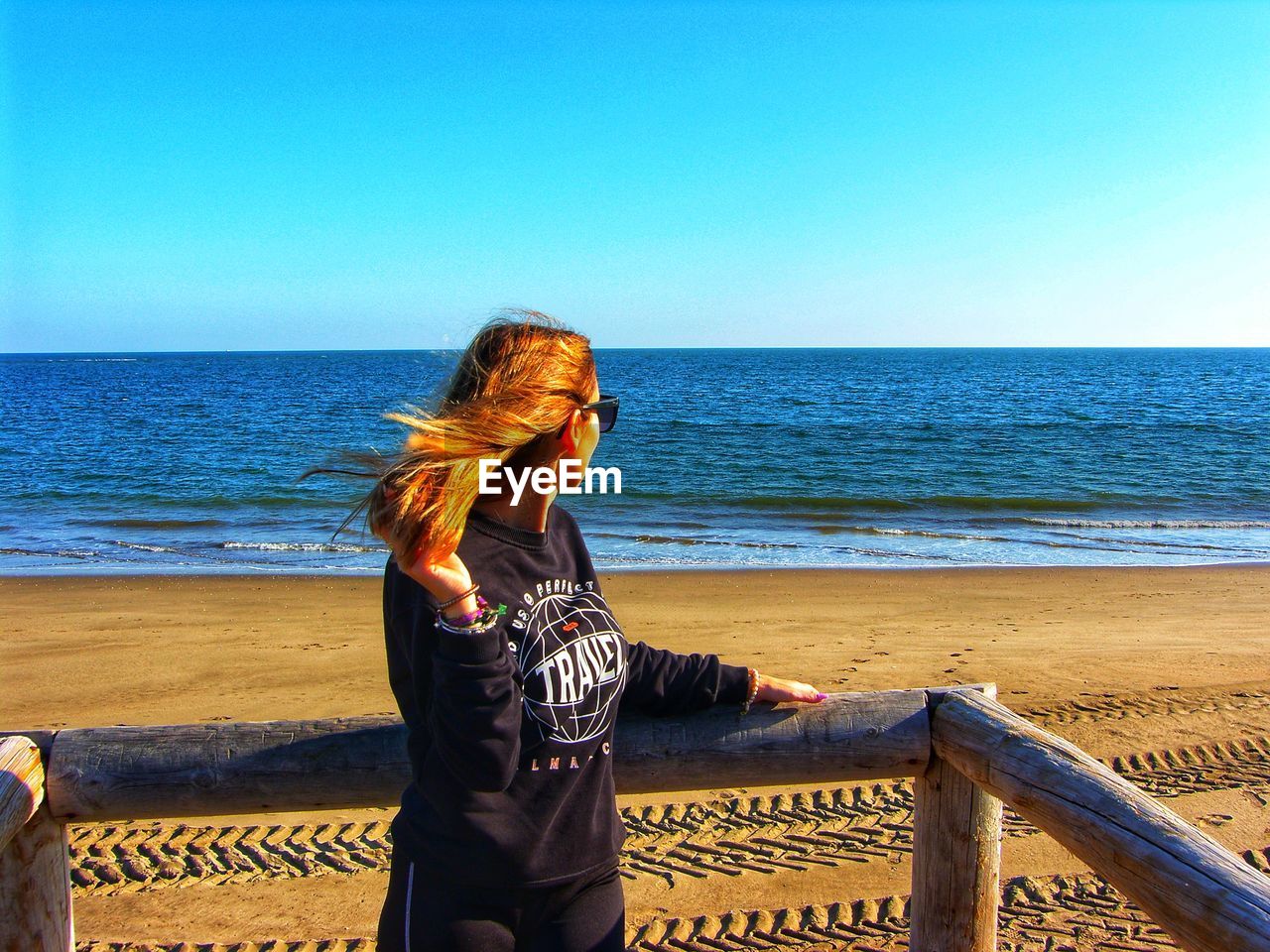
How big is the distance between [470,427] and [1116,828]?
4.82 ft

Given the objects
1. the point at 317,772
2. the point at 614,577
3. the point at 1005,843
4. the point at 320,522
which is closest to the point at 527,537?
the point at 317,772

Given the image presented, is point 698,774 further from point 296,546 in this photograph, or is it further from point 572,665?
point 296,546

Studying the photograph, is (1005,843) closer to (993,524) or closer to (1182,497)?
(993,524)

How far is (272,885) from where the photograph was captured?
3980 millimetres

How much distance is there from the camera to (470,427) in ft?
5.56

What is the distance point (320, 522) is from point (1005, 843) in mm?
15600

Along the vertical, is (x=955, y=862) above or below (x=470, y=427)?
below

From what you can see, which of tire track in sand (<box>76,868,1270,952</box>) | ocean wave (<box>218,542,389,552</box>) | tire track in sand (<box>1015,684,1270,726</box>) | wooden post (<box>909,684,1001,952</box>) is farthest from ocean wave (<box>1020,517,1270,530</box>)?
wooden post (<box>909,684,1001,952</box>)

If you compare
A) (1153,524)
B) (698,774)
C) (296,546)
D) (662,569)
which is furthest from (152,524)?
(1153,524)

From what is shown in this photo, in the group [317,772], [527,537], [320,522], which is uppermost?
[527,537]

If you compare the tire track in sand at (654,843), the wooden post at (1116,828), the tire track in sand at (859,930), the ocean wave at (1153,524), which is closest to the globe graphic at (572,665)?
the wooden post at (1116,828)

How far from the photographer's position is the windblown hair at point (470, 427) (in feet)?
5.06

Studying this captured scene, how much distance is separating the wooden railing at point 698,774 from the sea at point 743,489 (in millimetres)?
668

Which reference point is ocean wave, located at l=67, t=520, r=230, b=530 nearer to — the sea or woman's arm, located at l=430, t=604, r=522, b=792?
the sea
